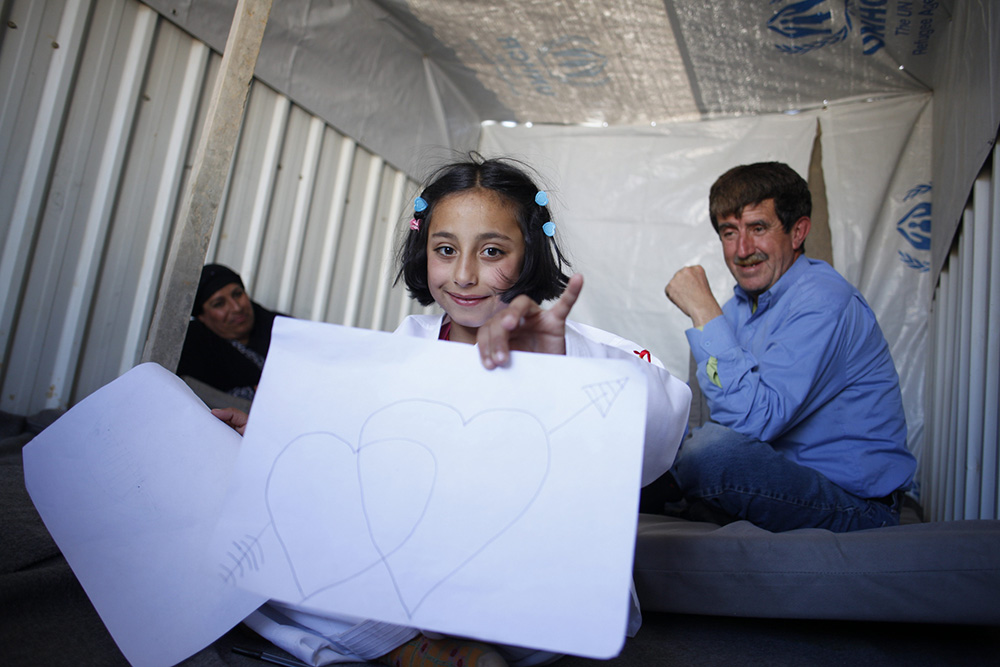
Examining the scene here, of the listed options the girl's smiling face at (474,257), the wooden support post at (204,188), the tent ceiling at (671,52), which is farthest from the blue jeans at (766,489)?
the tent ceiling at (671,52)

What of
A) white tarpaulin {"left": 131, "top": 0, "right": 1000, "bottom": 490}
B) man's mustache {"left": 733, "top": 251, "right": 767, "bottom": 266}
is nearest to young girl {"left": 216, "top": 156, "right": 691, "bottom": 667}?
man's mustache {"left": 733, "top": 251, "right": 767, "bottom": 266}

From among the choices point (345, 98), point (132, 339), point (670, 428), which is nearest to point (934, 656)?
point (670, 428)

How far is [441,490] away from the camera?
72 cm

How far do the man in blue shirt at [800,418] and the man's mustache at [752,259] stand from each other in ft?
0.46

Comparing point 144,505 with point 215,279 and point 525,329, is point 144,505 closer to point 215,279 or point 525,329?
point 525,329

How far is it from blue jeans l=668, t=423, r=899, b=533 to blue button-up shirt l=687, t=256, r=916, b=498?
0.18 ft

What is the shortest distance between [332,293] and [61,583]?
7.08 feet

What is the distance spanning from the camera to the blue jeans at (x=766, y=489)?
1408 mm

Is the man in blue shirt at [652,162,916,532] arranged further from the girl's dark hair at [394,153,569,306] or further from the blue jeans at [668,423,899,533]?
the girl's dark hair at [394,153,569,306]

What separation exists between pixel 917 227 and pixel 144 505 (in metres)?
3.11

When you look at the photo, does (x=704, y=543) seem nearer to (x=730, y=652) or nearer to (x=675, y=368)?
(x=730, y=652)

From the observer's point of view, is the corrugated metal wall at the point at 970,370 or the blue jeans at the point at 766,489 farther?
the corrugated metal wall at the point at 970,370

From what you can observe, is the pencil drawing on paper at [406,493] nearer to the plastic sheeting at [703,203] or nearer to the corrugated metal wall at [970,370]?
the corrugated metal wall at [970,370]

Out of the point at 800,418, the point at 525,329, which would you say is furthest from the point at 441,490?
the point at 800,418
